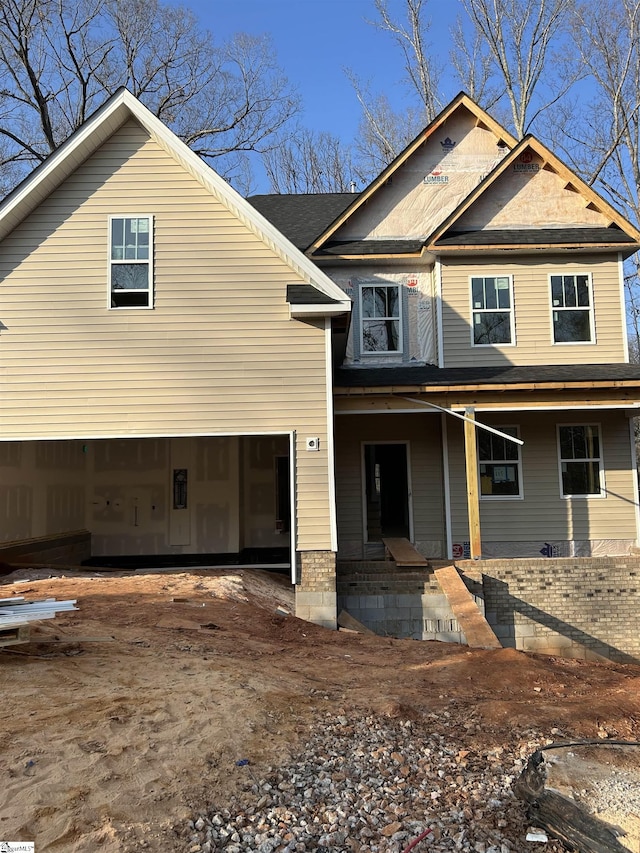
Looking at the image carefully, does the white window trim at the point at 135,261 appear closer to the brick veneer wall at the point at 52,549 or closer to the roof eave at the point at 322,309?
the roof eave at the point at 322,309

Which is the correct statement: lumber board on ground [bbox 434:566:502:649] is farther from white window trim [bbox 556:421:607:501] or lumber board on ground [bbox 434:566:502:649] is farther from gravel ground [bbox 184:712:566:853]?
gravel ground [bbox 184:712:566:853]

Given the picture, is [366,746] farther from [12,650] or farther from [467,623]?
[467,623]

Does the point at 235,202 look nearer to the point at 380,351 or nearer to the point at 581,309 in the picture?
the point at 380,351

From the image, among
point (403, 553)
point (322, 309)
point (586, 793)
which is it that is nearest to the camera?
point (586, 793)

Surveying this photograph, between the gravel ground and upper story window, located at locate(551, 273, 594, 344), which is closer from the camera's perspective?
the gravel ground

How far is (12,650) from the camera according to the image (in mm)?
6379

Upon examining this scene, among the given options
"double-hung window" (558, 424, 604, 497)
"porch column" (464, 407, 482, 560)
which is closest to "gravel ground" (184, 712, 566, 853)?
"porch column" (464, 407, 482, 560)

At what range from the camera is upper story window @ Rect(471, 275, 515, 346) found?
13.5 meters

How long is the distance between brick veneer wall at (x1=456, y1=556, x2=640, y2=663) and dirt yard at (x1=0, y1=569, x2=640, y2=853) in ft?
10.2

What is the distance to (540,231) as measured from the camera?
537 inches

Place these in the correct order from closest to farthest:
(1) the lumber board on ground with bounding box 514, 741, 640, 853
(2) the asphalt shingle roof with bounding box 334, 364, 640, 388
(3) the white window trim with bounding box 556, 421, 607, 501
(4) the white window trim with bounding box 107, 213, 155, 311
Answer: (1) the lumber board on ground with bounding box 514, 741, 640, 853 → (4) the white window trim with bounding box 107, 213, 155, 311 → (2) the asphalt shingle roof with bounding box 334, 364, 640, 388 → (3) the white window trim with bounding box 556, 421, 607, 501

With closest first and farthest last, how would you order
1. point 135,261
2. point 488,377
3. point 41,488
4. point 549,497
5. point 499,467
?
point 135,261 < point 488,377 < point 549,497 < point 499,467 < point 41,488

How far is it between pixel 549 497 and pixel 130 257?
9.65 metres

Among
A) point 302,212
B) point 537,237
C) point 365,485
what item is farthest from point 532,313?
point 302,212
